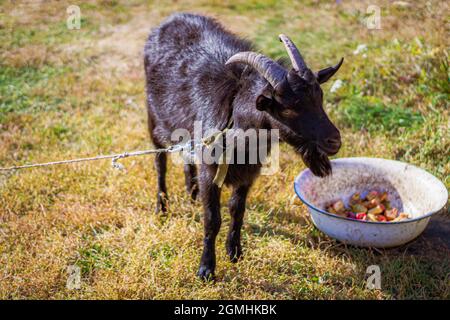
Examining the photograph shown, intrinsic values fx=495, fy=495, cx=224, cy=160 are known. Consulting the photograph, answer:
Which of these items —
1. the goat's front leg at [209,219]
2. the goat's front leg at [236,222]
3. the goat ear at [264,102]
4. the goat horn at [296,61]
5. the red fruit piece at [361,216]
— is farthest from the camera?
the red fruit piece at [361,216]

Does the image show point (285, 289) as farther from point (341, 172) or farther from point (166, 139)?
point (166, 139)

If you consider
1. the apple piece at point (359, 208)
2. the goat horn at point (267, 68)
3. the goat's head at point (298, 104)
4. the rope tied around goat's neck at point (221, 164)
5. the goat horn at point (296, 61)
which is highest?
the goat horn at point (296, 61)

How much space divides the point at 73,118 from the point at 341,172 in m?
3.55

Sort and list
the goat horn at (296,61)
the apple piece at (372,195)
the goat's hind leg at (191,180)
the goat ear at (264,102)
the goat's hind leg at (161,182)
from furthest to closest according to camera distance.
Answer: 1. the goat's hind leg at (191,180)
2. the goat's hind leg at (161,182)
3. the apple piece at (372,195)
4. the goat horn at (296,61)
5. the goat ear at (264,102)

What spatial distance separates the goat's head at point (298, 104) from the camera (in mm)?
3084

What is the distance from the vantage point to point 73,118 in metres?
6.40

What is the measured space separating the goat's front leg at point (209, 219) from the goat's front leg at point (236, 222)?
22 cm

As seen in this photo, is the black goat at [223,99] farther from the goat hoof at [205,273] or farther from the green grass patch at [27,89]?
the green grass patch at [27,89]

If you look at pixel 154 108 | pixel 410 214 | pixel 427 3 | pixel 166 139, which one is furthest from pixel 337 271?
pixel 427 3

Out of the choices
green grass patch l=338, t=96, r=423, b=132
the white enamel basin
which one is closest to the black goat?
the white enamel basin

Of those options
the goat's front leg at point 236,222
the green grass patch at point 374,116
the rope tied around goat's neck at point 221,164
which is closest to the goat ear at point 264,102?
the rope tied around goat's neck at point 221,164

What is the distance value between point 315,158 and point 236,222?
104 cm

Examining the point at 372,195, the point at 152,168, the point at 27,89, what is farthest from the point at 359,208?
the point at 27,89

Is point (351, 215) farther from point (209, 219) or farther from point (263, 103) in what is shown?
point (263, 103)
